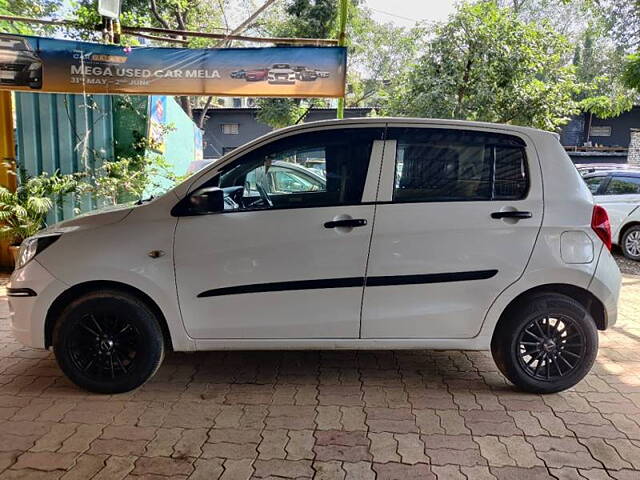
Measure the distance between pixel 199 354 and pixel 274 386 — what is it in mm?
940

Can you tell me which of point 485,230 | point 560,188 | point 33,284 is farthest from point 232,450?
point 560,188

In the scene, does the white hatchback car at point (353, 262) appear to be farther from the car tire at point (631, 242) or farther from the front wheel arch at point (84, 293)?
the car tire at point (631, 242)

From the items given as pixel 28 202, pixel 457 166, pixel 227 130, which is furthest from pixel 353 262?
pixel 227 130

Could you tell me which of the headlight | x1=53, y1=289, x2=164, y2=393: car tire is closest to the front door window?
x1=53, y1=289, x2=164, y2=393: car tire

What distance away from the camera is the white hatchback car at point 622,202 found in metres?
8.88

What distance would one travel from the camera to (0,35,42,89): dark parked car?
239 inches

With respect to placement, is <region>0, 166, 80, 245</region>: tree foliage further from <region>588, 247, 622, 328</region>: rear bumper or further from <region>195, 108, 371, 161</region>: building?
<region>195, 108, 371, 161</region>: building

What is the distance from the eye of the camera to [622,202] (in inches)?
356

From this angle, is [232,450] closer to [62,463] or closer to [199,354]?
[62,463]

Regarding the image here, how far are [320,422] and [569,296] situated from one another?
1.87 meters

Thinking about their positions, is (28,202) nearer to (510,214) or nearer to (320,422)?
(320,422)

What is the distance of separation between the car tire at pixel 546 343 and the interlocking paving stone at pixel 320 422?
15 centimetres

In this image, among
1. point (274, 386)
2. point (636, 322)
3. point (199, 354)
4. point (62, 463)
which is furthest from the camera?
point (636, 322)

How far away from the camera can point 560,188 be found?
3.33 metres
